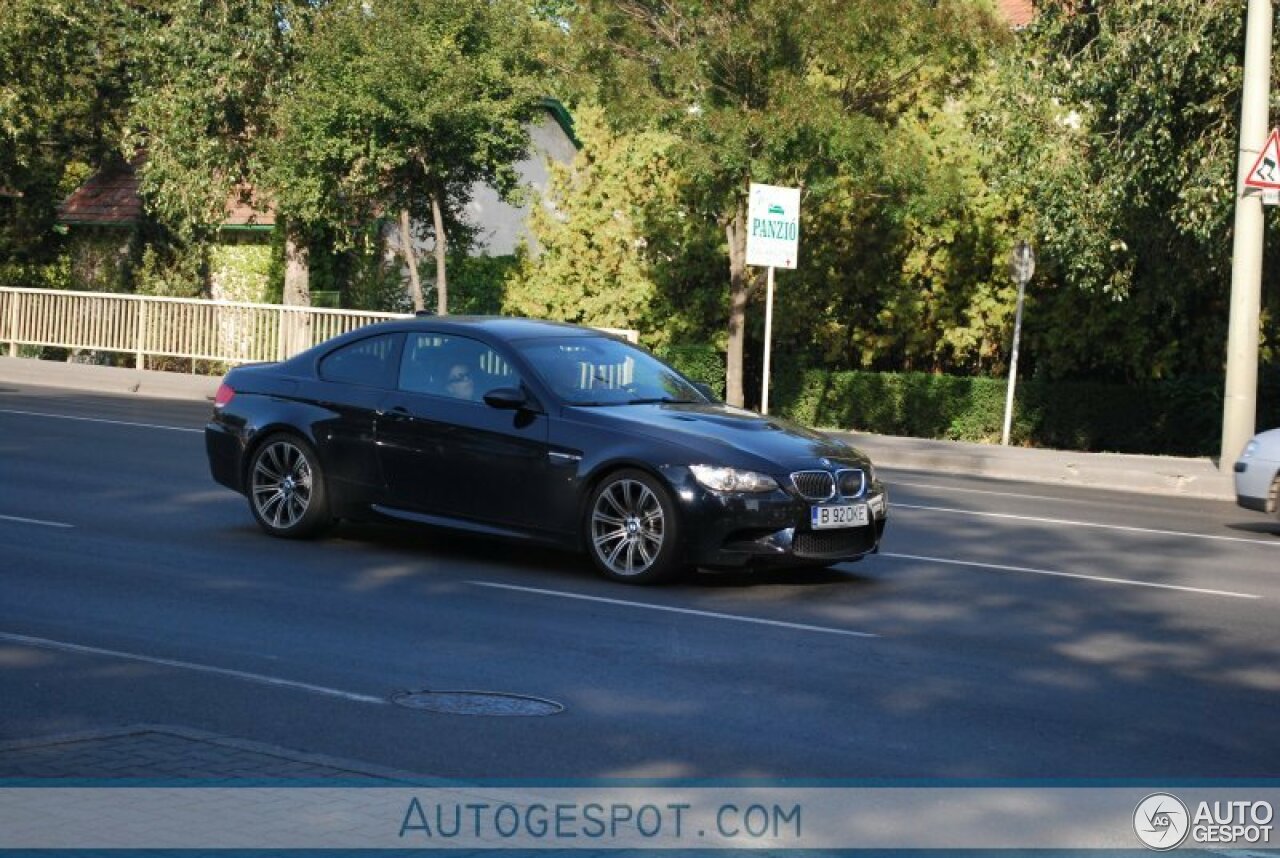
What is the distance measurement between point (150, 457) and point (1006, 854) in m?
13.3

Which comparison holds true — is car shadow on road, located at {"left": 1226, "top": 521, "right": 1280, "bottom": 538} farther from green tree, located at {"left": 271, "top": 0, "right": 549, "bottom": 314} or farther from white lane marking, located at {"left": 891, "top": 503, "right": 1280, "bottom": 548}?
green tree, located at {"left": 271, "top": 0, "right": 549, "bottom": 314}

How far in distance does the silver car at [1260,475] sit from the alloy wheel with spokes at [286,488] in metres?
8.19

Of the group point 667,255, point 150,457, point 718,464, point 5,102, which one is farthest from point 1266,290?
point 5,102

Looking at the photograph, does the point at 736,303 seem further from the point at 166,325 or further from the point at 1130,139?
the point at 166,325

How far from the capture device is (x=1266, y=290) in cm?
2698

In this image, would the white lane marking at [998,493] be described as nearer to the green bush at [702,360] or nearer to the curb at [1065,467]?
the curb at [1065,467]

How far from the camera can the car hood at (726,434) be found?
11180 millimetres

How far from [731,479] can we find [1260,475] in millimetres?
7013

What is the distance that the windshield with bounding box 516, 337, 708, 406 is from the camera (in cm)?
1206

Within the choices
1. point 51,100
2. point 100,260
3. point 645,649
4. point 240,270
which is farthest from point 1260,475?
point 100,260

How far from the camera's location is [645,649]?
9.31 meters

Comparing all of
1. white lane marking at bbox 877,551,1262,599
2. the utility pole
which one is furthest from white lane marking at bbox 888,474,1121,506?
white lane marking at bbox 877,551,1262,599

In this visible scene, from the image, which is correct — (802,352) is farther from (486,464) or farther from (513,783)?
(513,783)

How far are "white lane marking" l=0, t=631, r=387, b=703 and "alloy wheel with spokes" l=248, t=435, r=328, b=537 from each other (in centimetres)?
361
